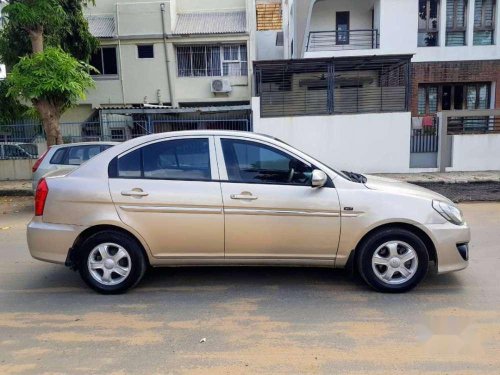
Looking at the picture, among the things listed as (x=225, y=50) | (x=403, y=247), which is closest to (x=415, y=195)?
(x=403, y=247)

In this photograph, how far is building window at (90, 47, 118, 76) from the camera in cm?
1986

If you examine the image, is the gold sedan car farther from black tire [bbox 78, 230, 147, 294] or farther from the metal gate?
the metal gate

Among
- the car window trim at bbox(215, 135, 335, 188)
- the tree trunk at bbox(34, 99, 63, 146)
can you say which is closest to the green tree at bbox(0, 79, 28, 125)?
the tree trunk at bbox(34, 99, 63, 146)

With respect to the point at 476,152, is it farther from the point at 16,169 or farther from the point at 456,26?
the point at 16,169

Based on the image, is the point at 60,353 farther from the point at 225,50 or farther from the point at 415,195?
the point at 225,50

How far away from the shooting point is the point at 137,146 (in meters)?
4.29

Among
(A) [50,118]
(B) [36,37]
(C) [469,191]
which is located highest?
(B) [36,37]

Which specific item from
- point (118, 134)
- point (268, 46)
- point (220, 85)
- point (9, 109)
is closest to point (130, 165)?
point (118, 134)

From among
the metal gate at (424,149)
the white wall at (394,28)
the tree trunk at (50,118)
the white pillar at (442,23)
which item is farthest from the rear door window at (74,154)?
the white pillar at (442,23)

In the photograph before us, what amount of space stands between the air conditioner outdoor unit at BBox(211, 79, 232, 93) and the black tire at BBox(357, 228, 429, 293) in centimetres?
1636

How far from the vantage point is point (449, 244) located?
4.08 metres

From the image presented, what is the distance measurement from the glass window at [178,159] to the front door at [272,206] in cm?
17

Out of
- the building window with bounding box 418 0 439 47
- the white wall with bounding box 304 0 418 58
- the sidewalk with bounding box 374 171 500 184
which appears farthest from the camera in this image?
the building window with bounding box 418 0 439 47

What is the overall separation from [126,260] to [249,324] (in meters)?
1.46
